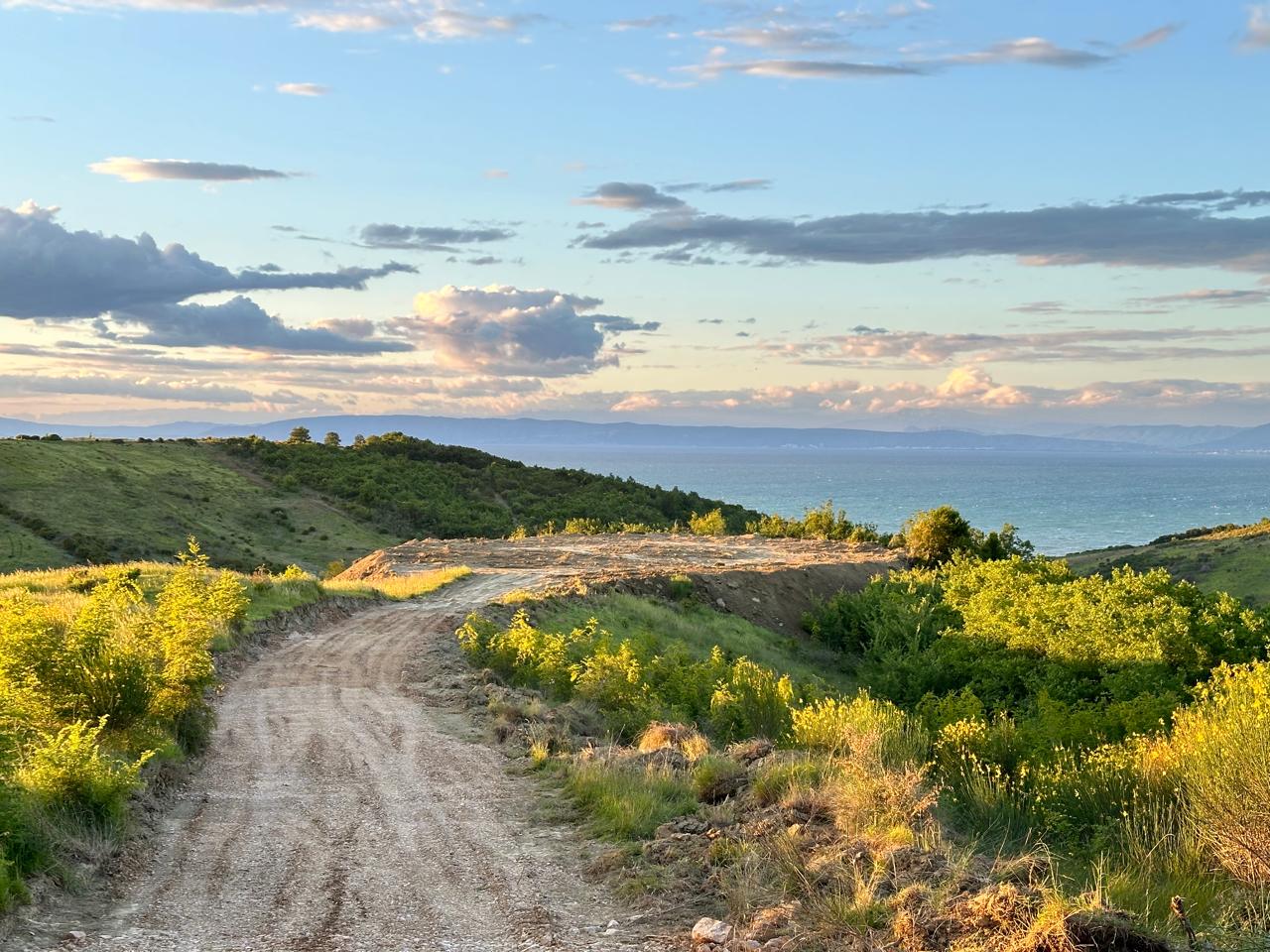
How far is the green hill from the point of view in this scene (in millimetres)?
60406

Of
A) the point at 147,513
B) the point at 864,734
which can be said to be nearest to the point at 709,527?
the point at 147,513

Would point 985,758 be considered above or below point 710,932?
below

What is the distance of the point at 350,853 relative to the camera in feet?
33.0

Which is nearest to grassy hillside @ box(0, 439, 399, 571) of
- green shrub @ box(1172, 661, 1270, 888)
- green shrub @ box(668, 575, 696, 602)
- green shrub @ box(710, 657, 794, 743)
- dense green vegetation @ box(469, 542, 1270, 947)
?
green shrub @ box(668, 575, 696, 602)

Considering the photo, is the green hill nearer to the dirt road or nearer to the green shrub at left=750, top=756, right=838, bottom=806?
the dirt road

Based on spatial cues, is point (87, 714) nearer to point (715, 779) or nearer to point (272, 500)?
point (715, 779)

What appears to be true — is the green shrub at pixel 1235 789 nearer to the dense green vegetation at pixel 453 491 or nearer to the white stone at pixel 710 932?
the white stone at pixel 710 932

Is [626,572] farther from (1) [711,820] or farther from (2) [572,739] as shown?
(1) [711,820]

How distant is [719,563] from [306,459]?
2194 inches

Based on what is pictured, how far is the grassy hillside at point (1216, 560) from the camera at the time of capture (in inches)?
2093

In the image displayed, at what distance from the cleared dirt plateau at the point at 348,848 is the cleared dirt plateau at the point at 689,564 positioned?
15516 mm

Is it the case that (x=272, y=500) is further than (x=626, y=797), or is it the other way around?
(x=272, y=500)

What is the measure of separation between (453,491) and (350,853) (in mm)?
77001

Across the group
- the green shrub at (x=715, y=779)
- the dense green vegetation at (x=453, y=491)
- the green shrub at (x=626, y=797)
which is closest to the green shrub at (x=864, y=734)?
the green shrub at (x=715, y=779)
